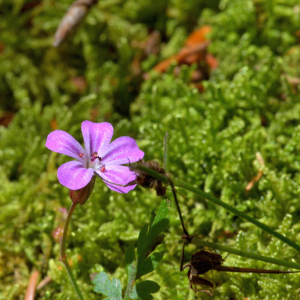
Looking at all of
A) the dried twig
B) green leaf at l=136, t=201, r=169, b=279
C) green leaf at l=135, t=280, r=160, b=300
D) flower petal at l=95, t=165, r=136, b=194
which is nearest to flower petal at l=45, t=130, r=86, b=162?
flower petal at l=95, t=165, r=136, b=194

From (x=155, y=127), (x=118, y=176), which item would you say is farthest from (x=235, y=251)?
(x=155, y=127)

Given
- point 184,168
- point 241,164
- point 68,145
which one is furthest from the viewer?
point 184,168

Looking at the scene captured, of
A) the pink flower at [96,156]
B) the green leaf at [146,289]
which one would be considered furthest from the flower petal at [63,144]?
the green leaf at [146,289]

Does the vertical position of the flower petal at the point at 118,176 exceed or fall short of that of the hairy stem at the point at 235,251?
it exceeds it

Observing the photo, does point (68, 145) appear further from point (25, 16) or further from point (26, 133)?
point (25, 16)

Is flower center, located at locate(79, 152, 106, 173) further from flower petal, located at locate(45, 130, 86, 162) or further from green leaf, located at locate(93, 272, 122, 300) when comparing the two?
green leaf, located at locate(93, 272, 122, 300)

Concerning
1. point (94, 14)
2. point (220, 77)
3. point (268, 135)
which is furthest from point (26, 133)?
point (268, 135)

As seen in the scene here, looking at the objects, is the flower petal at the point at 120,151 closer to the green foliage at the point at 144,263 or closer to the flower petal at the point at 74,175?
the flower petal at the point at 74,175

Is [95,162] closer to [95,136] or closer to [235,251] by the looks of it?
[95,136]
